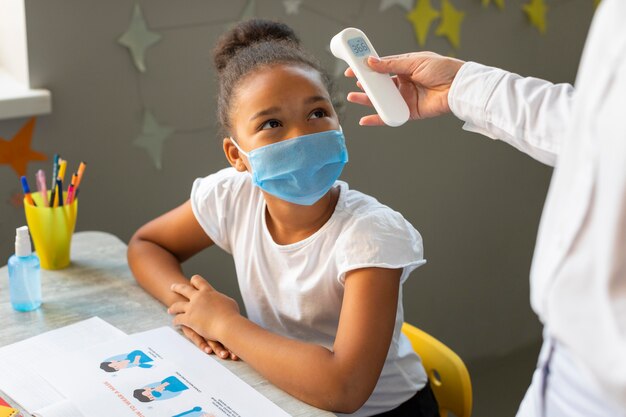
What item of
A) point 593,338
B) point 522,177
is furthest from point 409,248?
point 522,177

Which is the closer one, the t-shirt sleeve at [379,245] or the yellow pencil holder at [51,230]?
the t-shirt sleeve at [379,245]

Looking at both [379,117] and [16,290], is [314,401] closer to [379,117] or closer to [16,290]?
[379,117]

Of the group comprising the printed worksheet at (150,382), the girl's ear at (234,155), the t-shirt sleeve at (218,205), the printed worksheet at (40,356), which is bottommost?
the printed worksheet at (40,356)

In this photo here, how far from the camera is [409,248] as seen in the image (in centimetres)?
133

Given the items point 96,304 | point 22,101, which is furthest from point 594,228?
point 22,101

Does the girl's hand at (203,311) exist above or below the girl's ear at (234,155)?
below

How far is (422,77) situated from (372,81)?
0.26ft

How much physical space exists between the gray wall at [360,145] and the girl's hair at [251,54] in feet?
1.60

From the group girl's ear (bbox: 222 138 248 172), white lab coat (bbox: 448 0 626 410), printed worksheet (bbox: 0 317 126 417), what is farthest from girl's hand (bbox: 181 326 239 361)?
white lab coat (bbox: 448 0 626 410)

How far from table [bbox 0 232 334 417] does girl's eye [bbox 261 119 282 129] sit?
14.4 inches

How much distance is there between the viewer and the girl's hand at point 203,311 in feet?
4.27

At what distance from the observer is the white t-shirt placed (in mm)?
1330

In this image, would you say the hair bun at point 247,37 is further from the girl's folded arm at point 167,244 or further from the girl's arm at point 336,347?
the girl's arm at point 336,347

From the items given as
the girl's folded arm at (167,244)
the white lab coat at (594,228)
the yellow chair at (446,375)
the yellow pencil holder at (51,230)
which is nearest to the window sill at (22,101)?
the yellow pencil holder at (51,230)
